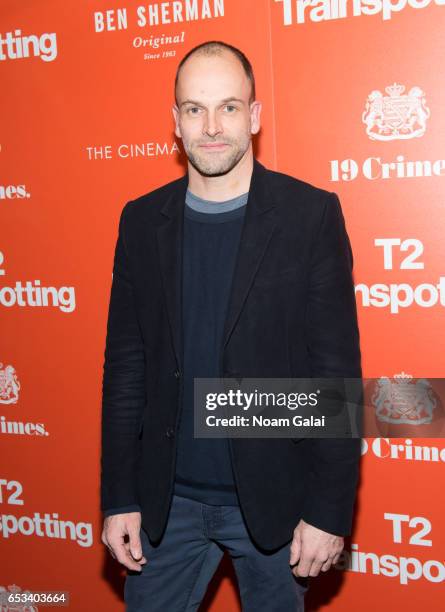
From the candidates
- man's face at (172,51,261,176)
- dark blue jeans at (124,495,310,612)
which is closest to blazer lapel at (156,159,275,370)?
man's face at (172,51,261,176)

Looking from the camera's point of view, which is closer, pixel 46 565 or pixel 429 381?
pixel 429 381

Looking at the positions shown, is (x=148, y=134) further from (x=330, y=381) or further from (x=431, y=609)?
(x=431, y=609)

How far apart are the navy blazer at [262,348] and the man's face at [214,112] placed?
0.11 metres

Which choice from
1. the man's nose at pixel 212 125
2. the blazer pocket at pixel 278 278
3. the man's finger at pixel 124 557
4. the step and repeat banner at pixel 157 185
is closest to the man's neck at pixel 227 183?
the man's nose at pixel 212 125

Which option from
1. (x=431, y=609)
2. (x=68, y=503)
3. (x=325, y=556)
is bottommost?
(x=431, y=609)

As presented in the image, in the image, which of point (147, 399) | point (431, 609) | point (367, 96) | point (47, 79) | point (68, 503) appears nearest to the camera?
point (147, 399)

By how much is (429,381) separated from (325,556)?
1.00 meters

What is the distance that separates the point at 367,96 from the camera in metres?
2.52

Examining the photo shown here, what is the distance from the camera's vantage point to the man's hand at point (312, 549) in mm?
1754

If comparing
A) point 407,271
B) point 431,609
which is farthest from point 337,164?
point 431,609

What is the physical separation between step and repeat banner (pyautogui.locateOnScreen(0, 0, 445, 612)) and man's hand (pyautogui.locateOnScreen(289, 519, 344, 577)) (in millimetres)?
959

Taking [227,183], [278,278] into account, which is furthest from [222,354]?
[227,183]

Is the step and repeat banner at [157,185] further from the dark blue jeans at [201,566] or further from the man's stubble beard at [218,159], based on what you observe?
the dark blue jeans at [201,566]

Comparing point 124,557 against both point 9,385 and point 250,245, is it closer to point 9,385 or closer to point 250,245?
point 250,245
